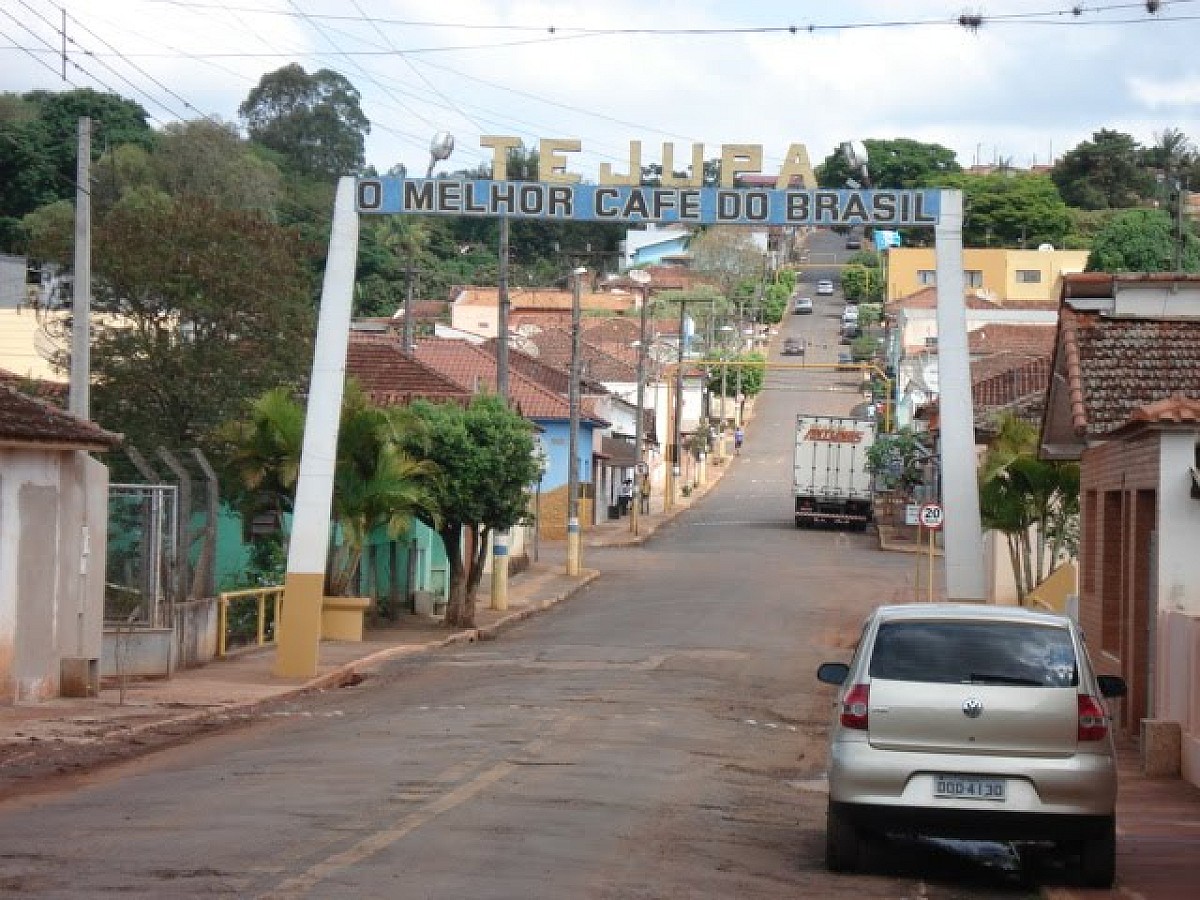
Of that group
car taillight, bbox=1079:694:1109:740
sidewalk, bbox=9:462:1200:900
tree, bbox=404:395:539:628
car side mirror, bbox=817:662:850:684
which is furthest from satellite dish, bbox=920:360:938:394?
car taillight, bbox=1079:694:1109:740

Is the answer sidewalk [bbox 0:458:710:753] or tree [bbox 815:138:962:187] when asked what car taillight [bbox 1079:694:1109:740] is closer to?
sidewalk [bbox 0:458:710:753]

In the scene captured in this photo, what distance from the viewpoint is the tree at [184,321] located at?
121ft

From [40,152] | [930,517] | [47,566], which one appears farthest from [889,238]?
[47,566]

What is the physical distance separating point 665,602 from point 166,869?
32419mm

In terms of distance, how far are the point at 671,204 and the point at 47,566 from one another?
968 centimetres

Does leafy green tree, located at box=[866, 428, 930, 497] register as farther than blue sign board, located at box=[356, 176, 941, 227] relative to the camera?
Yes

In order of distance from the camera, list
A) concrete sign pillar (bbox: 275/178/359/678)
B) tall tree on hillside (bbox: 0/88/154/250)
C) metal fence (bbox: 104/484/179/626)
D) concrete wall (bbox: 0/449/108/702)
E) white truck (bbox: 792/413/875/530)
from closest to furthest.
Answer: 1. concrete wall (bbox: 0/449/108/702)
2. metal fence (bbox: 104/484/179/626)
3. concrete sign pillar (bbox: 275/178/359/678)
4. white truck (bbox: 792/413/875/530)
5. tall tree on hillside (bbox: 0/88/154/250)

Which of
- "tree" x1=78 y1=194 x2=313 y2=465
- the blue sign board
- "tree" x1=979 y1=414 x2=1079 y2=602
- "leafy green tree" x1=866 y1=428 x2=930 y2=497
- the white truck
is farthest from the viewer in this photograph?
the white truck

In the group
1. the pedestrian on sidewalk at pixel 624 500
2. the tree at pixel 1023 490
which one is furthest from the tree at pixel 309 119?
the tree at pixel 1023 490

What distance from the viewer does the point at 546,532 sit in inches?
2660

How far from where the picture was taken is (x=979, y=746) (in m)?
11.3

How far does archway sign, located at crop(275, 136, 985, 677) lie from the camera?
26281 millimetres

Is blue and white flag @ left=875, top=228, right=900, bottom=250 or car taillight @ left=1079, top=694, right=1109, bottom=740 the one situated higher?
blue and white flag @ left=875, top=228, right=900, bottom=250

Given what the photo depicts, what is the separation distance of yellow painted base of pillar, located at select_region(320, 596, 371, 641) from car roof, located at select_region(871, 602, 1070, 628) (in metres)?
22.0
